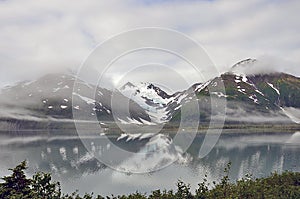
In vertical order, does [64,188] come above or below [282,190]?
above

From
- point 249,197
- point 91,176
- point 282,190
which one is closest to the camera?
point 249,197

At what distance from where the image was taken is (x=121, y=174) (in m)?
58.7

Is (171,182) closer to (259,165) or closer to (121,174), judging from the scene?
(121,174)

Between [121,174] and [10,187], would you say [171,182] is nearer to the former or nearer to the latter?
[121,174]

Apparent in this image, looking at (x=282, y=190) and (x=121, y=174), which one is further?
(x=121, y=174)

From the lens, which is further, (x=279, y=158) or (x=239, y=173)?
(x=279, y=158)

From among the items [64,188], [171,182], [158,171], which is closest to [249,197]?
[171,182]

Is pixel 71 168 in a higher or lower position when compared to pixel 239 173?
higher

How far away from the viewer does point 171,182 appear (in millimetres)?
49719

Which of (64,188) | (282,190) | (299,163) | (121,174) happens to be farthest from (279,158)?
(282,190)

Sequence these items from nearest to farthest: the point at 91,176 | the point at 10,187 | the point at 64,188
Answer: the point at 10,187, the point at 64,188, the point at 91,176

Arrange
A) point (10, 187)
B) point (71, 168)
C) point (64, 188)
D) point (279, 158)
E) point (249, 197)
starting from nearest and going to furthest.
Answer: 1. point (10, 187)
2. point (249, 197)
3. point (64, 188)
4. point (71, 168)
5. point (279, 158)

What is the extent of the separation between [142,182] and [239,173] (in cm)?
2037

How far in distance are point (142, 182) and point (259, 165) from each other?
3118cm
